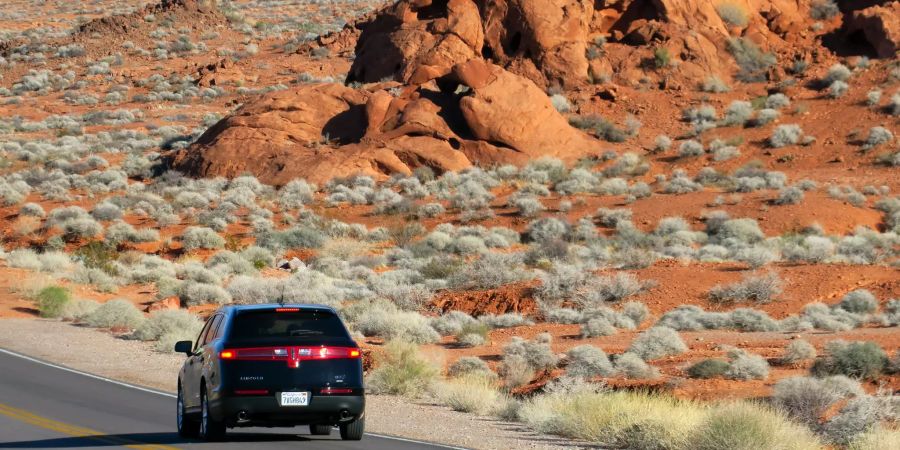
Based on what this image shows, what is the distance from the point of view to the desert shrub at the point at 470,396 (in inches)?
693

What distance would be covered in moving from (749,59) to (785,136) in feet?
23.2

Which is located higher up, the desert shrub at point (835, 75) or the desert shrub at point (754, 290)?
the desert shrub at point (835, 75)

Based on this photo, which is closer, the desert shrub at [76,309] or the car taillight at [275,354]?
the car taillight at [275,354]

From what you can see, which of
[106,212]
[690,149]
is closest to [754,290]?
[690,149]

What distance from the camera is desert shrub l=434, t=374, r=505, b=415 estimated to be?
693 inches

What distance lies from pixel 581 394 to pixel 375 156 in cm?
3066

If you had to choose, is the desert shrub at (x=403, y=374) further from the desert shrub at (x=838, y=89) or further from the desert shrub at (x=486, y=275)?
the desert shrub at (x=838, y=89)

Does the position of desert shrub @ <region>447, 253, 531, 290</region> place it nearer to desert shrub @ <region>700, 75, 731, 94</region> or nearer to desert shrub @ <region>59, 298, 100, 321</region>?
desert shrub @ <region>59, 298, 100, 321</region>

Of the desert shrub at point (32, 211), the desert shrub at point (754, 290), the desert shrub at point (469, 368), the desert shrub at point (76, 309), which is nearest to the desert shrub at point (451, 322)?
the desert shrub at point (469, 368)

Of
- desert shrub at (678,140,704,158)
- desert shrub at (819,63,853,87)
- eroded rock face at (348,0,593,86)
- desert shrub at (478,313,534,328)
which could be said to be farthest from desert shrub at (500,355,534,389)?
desert shrub at (819,63,853,87)

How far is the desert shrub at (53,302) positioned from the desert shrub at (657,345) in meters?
15.3

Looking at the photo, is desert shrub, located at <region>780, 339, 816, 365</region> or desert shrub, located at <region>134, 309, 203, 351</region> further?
desert shrub, located at <region>134, 309, 203, 351</region>

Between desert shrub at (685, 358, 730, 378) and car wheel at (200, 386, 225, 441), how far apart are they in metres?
8.64

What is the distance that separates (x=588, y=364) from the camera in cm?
2064
